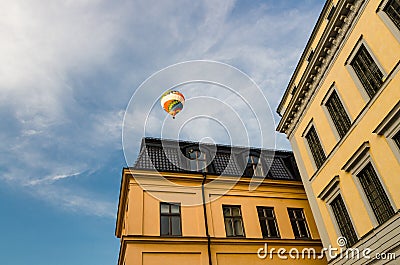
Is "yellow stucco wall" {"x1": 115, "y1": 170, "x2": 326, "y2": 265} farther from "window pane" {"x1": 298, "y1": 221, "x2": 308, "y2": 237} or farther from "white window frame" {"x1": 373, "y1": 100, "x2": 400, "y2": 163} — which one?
"white window frame" {"x1": 373, "y1": 100, "x2": 400, "y2": 163}

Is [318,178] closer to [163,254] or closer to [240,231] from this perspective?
[240,231]

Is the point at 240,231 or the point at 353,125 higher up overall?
the point at 353,125

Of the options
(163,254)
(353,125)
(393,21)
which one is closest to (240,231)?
(163,254)

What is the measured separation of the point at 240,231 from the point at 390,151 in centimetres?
933

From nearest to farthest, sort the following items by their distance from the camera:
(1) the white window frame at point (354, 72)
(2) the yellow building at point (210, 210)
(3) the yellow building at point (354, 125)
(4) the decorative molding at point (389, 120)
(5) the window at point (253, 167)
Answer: (4) the decorative molding at point (389, 120), (3) the yellow building at point (354, 125), (1) the white window frame at point (354, 72), (2) the yellow building at point (210, 210), (5) the window at point (253, 167)

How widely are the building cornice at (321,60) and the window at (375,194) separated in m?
5.40

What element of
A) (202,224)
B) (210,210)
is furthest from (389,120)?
(202,224)

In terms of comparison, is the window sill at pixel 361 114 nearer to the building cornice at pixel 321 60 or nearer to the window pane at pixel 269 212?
the building cornice at pixel 321 60

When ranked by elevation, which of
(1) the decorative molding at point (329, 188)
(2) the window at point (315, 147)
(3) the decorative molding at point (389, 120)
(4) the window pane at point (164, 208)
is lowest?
(1) the decorative molding at point (329, 188)

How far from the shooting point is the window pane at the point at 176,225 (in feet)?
53.5

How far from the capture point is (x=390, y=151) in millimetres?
11062

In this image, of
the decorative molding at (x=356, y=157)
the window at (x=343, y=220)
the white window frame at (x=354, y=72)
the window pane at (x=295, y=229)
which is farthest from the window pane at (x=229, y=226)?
the white window frame at (x=354, y=72)

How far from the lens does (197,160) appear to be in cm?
1977

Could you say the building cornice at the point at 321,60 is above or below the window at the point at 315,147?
above
